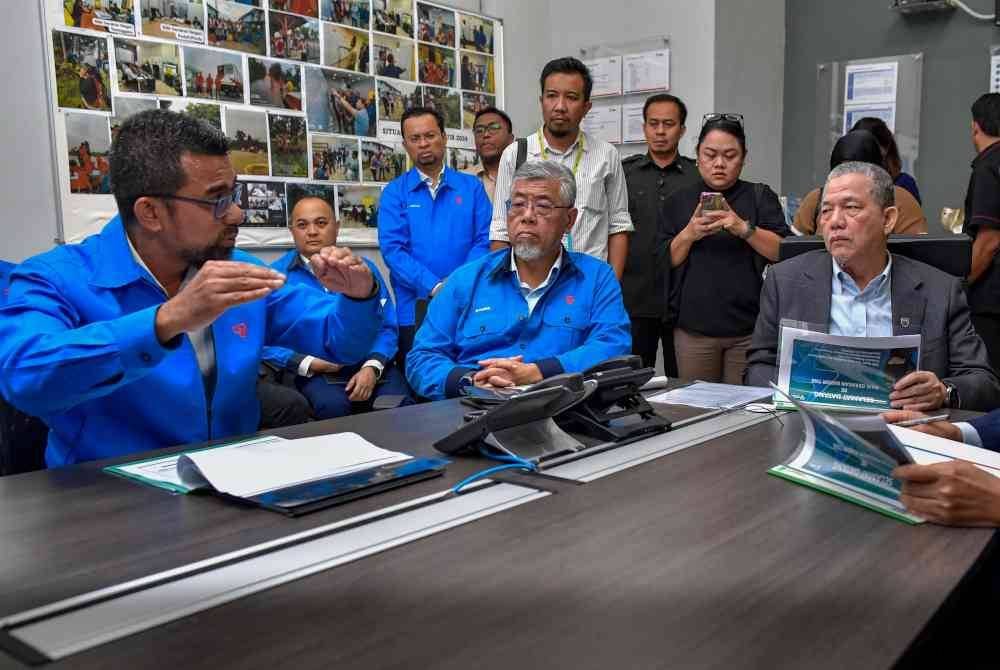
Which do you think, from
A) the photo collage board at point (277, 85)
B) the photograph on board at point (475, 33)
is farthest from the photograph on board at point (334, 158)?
the photograph on board at point (475, 33)

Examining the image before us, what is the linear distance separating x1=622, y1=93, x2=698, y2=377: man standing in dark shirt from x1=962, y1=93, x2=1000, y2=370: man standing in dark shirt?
124 centimetres

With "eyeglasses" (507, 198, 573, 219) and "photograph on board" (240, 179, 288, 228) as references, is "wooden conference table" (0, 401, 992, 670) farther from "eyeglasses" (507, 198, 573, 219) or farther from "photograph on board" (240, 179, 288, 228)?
"photograph on board" (240, 179, 288, 228)

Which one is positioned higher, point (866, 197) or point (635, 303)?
point (866, 197)

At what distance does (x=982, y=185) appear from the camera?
11.8ft

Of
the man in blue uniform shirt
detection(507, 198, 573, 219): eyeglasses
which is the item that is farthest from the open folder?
the man in blue uniform shirt

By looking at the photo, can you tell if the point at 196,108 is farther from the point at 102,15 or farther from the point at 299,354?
the point at 299,354

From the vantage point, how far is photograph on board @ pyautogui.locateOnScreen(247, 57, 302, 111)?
4066 mm

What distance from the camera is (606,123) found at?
565 cm

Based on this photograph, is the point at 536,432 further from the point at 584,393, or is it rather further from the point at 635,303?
the point at 635,303

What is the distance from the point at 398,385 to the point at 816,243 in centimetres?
189

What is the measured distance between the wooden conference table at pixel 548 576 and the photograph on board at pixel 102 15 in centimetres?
257

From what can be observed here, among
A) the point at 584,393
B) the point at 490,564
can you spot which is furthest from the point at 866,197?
the point at 490,564

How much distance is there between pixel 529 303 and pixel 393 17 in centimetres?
282

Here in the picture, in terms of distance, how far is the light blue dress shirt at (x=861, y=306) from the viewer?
2430 mm
